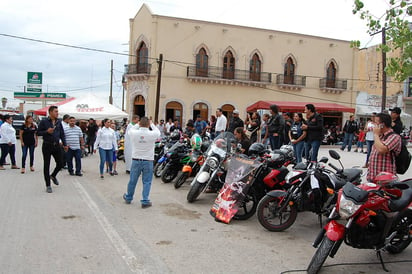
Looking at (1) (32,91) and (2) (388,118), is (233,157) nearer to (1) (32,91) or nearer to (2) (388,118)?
(2) (388,118)

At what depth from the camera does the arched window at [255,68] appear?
30906 millimetres

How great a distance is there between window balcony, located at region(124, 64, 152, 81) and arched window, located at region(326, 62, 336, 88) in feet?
52.8

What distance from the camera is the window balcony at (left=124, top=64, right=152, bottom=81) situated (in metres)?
28.8

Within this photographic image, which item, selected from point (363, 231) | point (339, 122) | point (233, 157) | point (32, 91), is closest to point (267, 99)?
point (339, 122)

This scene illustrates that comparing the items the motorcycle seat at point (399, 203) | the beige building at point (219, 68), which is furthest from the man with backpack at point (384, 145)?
the beige building at point (219, 68)

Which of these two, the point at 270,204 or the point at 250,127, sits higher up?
the point at 250,127

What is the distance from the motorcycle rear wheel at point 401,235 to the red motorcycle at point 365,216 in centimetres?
9

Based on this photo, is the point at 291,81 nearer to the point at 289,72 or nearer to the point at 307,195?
the point at 289,72

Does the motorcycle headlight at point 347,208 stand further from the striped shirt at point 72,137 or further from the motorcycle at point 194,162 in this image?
the striped shirt at point 72,137

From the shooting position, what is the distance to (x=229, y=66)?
1200 inches

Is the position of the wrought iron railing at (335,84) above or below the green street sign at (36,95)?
above

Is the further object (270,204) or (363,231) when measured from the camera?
(270,204)

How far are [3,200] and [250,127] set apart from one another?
7293 mm

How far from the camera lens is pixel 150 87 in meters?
29.0
